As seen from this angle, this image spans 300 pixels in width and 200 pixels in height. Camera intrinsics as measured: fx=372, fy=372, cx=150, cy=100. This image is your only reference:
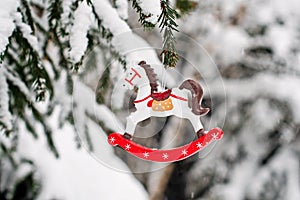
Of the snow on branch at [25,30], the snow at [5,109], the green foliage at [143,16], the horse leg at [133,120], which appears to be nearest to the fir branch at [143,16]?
the green foliage at [143,16]

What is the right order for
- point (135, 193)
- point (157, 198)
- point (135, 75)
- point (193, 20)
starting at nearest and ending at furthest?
point (135, 75) < point (135, 193) < point (193, 20) < point (157, 198)

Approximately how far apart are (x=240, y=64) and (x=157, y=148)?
177 cm

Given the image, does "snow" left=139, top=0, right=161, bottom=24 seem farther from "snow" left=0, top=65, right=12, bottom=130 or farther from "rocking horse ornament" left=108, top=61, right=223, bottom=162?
"snow" left=0, top=65, right=12, bottom=130

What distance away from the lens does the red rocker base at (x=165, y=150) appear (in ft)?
1.62

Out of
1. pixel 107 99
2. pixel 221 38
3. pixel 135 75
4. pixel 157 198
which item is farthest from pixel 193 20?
A: pixel 135 75

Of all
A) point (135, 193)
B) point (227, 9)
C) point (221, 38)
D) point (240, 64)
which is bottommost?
point (135, 193)

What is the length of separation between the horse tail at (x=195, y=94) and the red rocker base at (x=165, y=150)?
0.03 metres

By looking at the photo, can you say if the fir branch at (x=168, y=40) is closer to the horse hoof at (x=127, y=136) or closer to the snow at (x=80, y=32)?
the horse hoof at (x=127, y=136)

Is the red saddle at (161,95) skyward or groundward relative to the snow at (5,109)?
groundward

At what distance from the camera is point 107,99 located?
0.62 metres

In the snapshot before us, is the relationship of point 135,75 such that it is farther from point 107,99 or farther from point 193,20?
point 193,20

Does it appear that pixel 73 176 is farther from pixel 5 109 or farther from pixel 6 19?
pixel 6 19

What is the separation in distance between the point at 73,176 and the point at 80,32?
1.33 meters

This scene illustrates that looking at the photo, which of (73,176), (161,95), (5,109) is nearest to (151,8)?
(161,95)
